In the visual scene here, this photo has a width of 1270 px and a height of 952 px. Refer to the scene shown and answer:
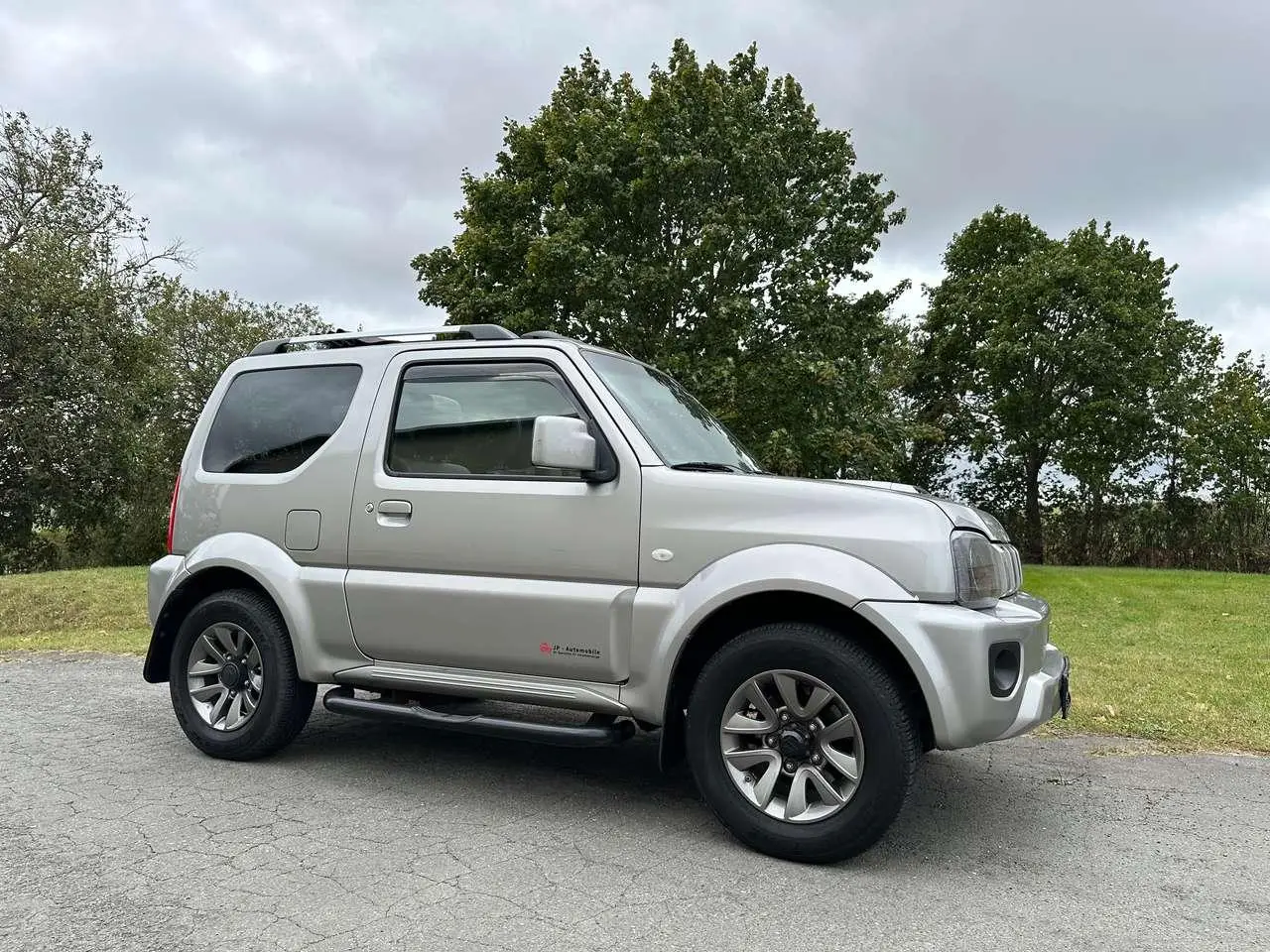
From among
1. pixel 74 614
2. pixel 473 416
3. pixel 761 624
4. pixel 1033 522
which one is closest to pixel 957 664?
pixel 761 624

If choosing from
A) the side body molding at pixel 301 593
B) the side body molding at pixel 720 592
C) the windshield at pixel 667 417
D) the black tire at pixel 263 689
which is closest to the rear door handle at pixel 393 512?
the side body molding at pixel 301 593

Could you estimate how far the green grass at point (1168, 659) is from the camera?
19.5ft

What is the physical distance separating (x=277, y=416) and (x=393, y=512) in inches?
43.3

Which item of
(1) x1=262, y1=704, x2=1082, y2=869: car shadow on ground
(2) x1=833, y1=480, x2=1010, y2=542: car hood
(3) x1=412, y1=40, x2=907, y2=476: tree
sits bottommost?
(1) x1=262, y1=704, x2=1082, y2=869: car shadow on ground

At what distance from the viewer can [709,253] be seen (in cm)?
1698

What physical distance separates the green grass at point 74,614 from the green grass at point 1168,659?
8.44 metres

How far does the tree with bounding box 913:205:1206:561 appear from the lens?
89.6 feet

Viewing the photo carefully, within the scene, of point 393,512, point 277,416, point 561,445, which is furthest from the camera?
point 277,416

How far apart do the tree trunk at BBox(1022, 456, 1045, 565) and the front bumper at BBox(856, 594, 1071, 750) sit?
2522cm

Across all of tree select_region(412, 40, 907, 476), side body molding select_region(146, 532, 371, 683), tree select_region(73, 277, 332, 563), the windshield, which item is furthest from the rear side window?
tree select_region(73, 277, 332, 563)

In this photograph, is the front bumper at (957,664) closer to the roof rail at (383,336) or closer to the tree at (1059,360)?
the roof rail at (383,336)

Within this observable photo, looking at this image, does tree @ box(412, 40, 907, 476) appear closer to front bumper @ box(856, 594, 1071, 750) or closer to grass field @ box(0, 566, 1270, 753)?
grass field @ box(0, 566, 1270, 753)

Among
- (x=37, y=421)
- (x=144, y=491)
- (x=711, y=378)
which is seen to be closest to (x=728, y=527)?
(x=711, y=378)

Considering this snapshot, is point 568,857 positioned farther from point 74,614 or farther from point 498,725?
point 74,614
